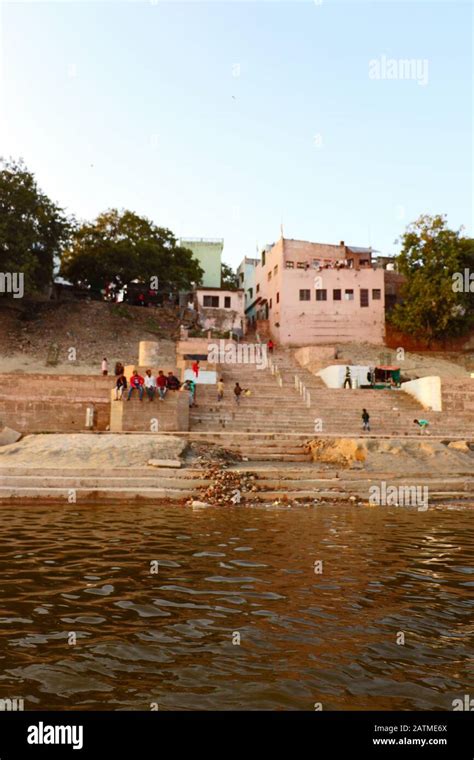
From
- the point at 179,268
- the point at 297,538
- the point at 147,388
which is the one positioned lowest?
the point at 297,538

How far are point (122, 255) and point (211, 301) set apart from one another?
8.66m

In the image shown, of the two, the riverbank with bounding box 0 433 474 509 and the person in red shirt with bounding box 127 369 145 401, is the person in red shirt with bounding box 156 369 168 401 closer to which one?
the person in red shirt with bounding box 127 369 145 401

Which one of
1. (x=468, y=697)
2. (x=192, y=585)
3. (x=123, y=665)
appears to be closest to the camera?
(x=468, y=697)

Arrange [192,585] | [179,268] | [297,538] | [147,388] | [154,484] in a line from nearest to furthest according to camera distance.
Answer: [192,585] → [297,538] → [154,484] → [147,388] → [179,268]

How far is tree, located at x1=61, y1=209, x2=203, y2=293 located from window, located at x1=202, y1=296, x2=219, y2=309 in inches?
73.0

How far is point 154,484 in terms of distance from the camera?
12445mm

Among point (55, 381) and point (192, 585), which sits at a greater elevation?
point (55, 381)

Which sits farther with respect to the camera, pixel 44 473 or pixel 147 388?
pixel 147 388

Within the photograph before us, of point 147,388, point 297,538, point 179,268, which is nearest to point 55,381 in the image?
point 147,388

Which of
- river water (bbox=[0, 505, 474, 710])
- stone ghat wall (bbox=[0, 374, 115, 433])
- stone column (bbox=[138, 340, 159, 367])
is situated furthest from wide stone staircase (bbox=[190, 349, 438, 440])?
river water (bbox=[0, 505, 474, 710])

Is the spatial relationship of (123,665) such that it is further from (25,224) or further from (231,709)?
(25,224)

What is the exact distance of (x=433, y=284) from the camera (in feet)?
128

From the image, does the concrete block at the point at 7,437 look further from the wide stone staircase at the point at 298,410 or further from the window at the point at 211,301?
the window at the point at 211,301
